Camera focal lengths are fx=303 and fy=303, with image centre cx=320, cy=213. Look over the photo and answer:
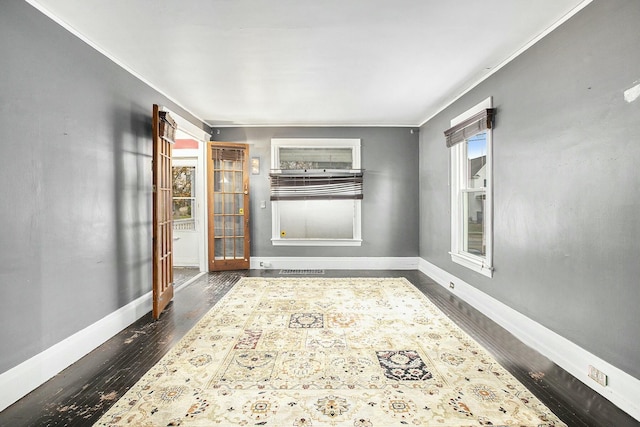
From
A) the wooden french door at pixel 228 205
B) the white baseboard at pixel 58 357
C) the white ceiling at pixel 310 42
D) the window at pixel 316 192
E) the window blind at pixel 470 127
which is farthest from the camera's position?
the window at pixel 316 192

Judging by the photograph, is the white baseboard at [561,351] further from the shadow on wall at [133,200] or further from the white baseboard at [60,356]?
the shadow on wall at [133,200]

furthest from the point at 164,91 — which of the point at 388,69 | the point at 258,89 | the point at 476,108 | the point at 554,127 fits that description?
the point at 554,127

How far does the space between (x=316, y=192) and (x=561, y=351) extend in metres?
4.08

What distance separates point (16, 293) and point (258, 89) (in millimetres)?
2986

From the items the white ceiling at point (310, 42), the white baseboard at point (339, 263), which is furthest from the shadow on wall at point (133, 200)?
the white baseboard at point (339, 263)

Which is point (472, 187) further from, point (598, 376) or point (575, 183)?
point (598, 376)

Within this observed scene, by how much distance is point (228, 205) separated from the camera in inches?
217

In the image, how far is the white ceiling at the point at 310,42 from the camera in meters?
2.20

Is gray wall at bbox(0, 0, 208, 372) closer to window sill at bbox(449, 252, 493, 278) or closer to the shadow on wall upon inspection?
the shadow on wall

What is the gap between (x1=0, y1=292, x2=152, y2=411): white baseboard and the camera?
6.29ft

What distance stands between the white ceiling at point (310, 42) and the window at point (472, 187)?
1.64ft

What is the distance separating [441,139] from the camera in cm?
466

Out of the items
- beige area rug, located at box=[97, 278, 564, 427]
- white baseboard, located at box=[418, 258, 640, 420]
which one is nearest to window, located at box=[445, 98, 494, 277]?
white baseboard, located at box=[418, 258, 640, 420]

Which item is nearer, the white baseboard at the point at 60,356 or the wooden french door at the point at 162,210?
the white baseboard at the point at 60,356
